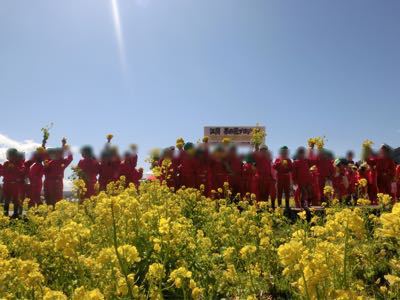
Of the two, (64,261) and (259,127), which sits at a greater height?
(259,127)

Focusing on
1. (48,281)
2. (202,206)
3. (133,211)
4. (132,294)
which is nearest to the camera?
(132,294)

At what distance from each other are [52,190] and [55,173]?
1.47 ft

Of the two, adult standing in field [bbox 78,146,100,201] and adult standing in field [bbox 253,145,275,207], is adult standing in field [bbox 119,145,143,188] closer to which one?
adult standing in field [bbox 78,146,100,201]

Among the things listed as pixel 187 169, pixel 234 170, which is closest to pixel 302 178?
pixel 234 170

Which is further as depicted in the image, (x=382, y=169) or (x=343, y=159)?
(x=343, y=159)

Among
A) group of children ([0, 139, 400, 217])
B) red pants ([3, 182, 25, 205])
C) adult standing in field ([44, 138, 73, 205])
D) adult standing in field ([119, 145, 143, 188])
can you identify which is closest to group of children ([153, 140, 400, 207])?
group of children ([0, 139, 400, 217])

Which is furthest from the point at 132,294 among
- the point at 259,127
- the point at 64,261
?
the point at 259,127

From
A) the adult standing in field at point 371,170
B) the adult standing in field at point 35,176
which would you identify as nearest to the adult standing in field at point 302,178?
the adult standing in field at point 371,170

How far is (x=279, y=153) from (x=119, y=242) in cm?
888

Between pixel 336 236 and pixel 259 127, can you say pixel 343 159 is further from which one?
pixel 336 236

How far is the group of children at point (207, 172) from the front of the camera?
41.0ft

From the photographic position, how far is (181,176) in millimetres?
12438

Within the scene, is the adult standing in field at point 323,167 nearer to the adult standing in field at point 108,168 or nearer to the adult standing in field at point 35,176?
the adult standing in field at point 108,168

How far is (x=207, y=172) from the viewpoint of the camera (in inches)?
493
